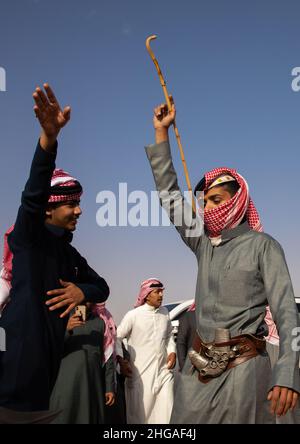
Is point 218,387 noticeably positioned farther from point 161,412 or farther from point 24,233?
point 161,412

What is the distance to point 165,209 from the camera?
11.8 ft

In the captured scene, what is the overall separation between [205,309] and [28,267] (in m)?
0.97

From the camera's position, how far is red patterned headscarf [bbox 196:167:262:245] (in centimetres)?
342

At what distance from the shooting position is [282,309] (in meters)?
3.07

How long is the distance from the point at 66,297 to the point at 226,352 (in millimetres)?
878

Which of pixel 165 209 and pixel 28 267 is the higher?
pixel 165 209

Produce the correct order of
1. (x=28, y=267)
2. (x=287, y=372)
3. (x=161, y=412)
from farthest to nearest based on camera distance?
(x=161, y=412), (x=28, y=267), (x=287, y=372)

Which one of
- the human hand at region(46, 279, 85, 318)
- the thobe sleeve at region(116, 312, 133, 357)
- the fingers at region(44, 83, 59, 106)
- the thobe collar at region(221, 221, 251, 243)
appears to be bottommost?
the thobe sleeve at region(116, 312, 133, 357)

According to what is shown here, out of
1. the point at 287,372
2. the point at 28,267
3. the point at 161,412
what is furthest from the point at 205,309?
the point at 161,412

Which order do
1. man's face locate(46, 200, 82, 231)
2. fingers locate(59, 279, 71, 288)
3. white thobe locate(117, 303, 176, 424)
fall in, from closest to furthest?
fingers locate(59, 279, 71, 288) < man's face locate(46, 200, 82, 231) < white thobe locate(117, 303, 176, 424)

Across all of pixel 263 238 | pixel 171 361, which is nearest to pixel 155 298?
pixel 171 361

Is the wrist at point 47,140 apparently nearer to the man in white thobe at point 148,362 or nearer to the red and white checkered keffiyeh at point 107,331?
the red and white checkered keffiyeh at point 107,331

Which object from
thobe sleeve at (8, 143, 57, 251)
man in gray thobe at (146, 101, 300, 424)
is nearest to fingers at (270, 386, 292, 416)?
man in gray thobe at (146, 101, 300, 424)

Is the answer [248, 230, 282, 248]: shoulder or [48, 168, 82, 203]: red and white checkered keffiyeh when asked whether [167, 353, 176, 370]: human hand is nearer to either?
[48, 168, 82, 203]: red and white checkered keffiyeh
